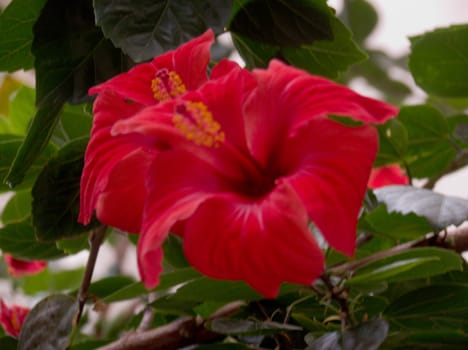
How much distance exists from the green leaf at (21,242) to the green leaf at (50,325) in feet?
0.64

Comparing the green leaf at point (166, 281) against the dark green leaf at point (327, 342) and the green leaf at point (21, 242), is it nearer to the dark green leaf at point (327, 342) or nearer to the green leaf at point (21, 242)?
the dark green leaf at point (327, 342)

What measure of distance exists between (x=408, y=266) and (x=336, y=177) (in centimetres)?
15

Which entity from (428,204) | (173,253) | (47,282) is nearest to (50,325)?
(173,253)

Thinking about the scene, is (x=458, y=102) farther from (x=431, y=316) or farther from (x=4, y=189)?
(x=4, y=189)

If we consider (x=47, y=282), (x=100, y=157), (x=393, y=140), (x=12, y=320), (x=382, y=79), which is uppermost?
(x=100, y=157)

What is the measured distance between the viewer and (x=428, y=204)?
0.68 metres

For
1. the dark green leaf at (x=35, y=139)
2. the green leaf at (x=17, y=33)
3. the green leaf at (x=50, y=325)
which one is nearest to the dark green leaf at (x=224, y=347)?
the green leaf at (x=50, y=325)

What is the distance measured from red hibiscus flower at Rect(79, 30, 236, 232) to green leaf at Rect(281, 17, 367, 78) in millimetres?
196

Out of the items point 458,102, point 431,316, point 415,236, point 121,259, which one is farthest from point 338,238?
point 121,259

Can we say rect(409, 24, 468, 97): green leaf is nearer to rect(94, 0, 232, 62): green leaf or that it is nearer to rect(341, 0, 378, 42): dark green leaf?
rect(94, 0, 232, 62): green leaf

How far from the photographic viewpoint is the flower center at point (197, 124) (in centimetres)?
47

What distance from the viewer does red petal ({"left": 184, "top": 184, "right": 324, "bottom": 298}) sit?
407 mm

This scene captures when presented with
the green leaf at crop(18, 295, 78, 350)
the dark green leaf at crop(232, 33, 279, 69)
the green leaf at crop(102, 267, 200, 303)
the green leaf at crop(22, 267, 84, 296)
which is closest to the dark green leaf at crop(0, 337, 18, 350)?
the green leaf at crop(18, 295, 78, 350)

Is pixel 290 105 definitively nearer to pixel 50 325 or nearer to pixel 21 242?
pixel 50 325
